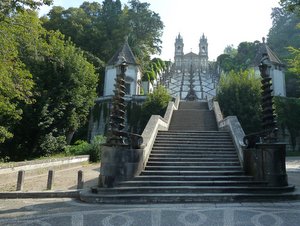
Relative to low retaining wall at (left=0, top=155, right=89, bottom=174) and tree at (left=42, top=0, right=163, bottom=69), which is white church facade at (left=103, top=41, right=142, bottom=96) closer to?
tree at (left=42, top=0, right=163, bottom=69)

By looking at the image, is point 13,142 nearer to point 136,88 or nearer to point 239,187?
point 239,187

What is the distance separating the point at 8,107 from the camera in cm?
1247

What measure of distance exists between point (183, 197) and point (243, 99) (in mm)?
18724

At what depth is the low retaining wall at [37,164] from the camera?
11.6 m

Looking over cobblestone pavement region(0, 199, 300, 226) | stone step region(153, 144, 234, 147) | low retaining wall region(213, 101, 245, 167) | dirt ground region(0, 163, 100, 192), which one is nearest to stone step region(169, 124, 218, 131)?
low retaining wall region(213, 101, 245, 167)

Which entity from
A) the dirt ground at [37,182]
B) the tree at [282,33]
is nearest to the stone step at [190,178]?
the dirt ground at [37,182]

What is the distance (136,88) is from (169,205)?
90.4ft

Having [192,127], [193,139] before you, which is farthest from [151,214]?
[192,127]

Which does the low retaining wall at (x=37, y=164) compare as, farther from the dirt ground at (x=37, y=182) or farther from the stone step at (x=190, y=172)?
the stone step at (x=190, y=172)

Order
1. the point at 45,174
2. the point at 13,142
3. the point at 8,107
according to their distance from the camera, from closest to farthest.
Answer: the point at 8,107 < the point at 45,174 < the point at 13,142

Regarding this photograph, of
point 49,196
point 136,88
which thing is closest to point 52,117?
point 49,196

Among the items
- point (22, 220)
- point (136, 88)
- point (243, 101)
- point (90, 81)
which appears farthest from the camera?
point (136, 88)

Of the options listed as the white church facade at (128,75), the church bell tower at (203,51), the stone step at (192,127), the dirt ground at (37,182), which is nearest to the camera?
the dirt ground at (37,182)

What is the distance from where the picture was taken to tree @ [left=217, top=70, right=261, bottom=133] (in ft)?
77.1
